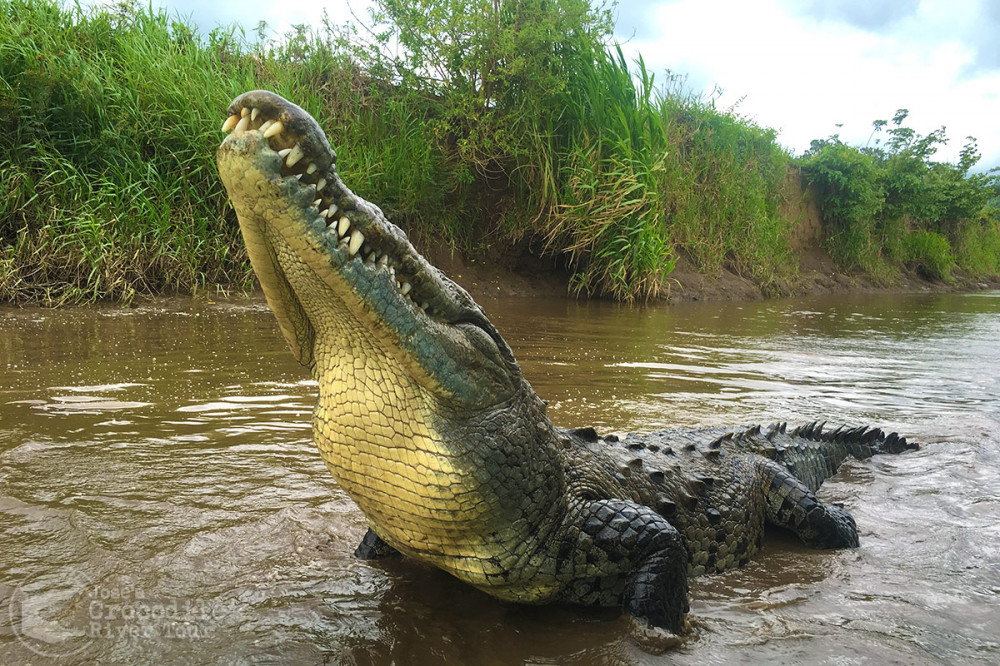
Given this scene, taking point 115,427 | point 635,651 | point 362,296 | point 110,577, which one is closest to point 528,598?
point 635,651

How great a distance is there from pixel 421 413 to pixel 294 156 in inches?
26.8

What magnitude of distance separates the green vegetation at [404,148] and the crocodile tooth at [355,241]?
248 inches

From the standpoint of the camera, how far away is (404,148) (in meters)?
9.84

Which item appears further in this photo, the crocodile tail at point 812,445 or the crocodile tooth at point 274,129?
the crocodile tail at point 812,445

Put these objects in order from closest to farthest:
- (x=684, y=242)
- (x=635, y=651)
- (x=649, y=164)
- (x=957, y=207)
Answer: (x=635, y=651), (x=649, y=164), (x=684, y=242), (x=957, y=207)

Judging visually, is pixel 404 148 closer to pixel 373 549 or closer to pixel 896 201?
pixel 373 549

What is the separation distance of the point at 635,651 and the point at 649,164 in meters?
9.57

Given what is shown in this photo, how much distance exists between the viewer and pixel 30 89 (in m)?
7.04

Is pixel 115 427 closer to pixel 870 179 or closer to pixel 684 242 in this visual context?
pixel 684 242

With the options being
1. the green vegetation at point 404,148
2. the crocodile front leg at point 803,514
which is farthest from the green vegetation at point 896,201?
the crocodile front leg at point 803,514

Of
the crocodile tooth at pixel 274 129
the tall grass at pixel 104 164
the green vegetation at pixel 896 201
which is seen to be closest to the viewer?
the crocodile tooth at pixel 274 129

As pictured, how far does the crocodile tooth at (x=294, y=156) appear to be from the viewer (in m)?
1.46

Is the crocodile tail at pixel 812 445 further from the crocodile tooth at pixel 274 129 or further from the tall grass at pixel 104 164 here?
the tall grass at pixel 104 164

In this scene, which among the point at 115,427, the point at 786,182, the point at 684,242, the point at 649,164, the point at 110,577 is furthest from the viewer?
the point at 786,182
